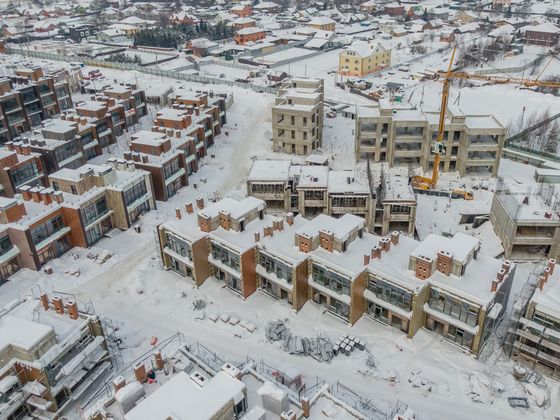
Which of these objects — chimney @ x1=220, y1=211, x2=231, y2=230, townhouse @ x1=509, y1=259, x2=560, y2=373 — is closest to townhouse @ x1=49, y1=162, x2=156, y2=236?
chimney @ x1=220, y1=211, x2=231, y2=230

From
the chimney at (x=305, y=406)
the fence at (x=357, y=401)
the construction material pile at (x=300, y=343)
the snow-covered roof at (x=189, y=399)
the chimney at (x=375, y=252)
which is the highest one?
the snow-covered roof at (x=189, y=399)

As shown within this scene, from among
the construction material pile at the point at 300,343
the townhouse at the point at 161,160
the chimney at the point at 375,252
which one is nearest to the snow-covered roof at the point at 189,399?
the construction material pile at the point at 300,343

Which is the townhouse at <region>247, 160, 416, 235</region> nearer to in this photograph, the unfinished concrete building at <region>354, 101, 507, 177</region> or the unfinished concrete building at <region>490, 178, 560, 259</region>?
the unfinished concrete building at <region>490, 178, 560, 259</region>

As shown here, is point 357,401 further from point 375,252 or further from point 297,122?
point 297,122

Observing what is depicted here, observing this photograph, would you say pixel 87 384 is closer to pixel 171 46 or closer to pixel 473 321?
pixel 473 321

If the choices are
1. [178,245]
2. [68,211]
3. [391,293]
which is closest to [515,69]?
[391,293]

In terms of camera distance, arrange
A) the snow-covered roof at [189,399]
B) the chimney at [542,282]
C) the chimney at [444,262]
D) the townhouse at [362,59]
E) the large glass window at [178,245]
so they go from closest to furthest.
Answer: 1. the snow-covered roof at [189,399]
2. the chimney at [542,282]
3. the chimney at [444,262]
4. the large glass window at [178,245]
5. the townhouse at [362,59]

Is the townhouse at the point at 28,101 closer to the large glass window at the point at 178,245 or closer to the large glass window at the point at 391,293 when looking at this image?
the large glass window at the point at 178,245
